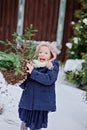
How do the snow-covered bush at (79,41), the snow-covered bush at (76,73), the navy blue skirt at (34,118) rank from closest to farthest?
the navy blue skirt at (34,118) → the snow-covered bush at (76,73) → the snow-covered bush at (79,41)

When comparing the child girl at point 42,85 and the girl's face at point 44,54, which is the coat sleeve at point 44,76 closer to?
the child girl at point 42,85

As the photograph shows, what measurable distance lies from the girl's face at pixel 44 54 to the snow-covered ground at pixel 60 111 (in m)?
1.26

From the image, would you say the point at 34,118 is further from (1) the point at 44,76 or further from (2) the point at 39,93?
(1) the point at 44,76

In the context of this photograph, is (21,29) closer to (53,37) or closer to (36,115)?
(53,37)

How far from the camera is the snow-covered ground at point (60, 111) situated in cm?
519

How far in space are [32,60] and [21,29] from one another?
7460mm

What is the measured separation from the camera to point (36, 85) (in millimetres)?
4102

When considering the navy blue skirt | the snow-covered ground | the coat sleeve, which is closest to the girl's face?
the coat sleeve

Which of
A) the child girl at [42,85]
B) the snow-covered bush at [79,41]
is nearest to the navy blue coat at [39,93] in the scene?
the child girl at [42,85]

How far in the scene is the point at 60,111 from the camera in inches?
235

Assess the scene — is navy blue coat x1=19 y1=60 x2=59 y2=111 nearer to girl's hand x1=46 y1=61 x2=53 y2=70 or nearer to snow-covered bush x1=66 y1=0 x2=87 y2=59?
girl's hand x1=46 y1=61 x2=53 y2=70

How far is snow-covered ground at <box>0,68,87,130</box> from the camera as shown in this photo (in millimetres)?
5188

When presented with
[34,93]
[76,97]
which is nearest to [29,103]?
[34,93]

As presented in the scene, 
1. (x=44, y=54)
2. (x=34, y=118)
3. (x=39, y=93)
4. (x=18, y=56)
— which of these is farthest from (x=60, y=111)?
(x=18, y=56)
